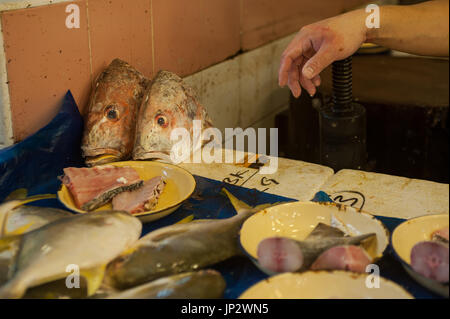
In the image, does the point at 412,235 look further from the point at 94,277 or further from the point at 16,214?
the point at 16,214

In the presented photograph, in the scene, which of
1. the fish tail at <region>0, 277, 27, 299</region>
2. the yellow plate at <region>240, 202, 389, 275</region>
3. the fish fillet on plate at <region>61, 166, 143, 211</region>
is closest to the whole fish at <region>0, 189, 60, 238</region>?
the fish fillet on plate at <region>61, 166, 143, 211</region>

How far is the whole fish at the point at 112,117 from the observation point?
6.31ft

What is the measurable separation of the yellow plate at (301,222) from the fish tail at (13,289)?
1.61 feet

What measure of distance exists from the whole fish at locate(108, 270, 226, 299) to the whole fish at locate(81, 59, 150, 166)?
2.92 feet

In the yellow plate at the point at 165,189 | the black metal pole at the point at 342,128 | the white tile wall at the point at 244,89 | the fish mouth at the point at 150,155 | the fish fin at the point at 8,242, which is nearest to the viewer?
the fish fin at the point at 8,242

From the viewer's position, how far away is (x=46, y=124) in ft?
6.37

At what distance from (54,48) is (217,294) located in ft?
3.99

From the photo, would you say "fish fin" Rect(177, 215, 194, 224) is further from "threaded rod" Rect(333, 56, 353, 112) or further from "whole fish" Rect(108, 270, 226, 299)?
"threaded rod" Rect(333, 56, 353, 112)

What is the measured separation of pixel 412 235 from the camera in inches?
48.4

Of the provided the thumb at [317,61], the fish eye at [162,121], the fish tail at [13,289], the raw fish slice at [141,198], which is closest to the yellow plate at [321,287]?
the fish tail at [13,289]

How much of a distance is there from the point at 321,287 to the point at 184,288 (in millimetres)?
274

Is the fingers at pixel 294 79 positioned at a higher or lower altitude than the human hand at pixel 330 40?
lower

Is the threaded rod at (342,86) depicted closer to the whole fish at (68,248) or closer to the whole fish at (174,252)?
the whole fish at (174,252)

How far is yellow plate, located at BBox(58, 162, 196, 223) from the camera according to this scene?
149 cm
